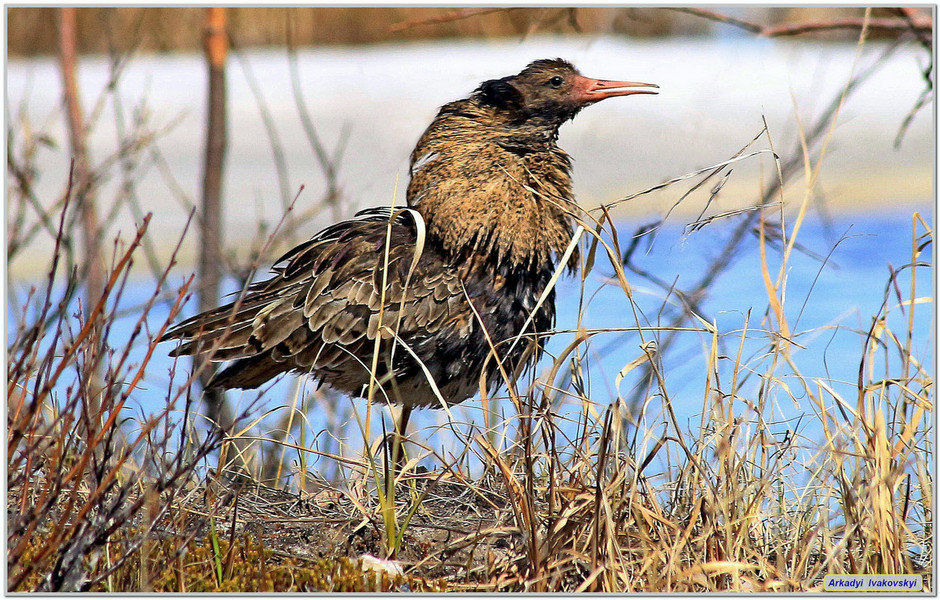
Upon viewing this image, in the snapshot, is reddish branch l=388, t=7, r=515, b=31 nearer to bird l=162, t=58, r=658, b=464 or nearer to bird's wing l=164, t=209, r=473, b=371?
bird l=162, t=58, r=658, b=464

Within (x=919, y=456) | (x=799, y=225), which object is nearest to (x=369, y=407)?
(x=799, y=225)

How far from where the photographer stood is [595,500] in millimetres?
2551

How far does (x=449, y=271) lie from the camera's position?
344cm

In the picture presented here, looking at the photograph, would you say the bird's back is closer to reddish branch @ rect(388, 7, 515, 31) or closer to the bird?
the bird

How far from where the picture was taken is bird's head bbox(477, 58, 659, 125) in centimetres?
353

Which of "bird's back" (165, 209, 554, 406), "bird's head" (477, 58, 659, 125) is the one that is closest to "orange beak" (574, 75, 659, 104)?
"bird's head" (477, 58, 659, 125)

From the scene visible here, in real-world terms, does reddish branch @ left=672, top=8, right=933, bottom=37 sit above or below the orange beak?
above

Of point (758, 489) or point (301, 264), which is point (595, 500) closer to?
point (758, 489)

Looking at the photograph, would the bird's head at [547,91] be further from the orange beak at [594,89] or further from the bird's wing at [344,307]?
the bird's wing at [344,307]

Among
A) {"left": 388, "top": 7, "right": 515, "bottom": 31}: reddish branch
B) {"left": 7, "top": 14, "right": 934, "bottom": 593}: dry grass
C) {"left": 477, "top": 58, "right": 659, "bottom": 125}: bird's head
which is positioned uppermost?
{"left": 388, "top": 7, "right": 515, "bottom": 31}: reddish branch

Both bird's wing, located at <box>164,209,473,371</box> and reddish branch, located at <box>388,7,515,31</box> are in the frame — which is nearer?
reddish branch, located at <box>388,7,515,31</box>

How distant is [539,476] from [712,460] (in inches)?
25.8

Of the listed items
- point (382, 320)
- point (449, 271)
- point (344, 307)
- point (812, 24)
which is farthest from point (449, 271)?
point (812, 24)

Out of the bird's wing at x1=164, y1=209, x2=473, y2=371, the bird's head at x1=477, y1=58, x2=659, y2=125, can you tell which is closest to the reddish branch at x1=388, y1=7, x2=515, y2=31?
the bird's head at x1=477, y1=58, x2=659, y2=125
